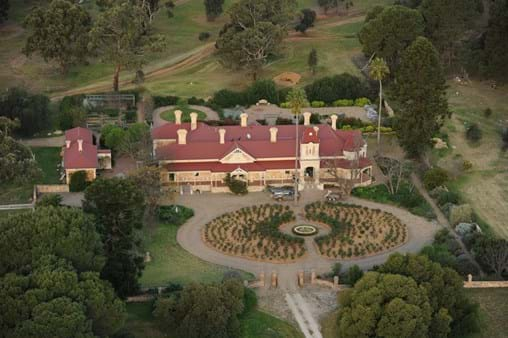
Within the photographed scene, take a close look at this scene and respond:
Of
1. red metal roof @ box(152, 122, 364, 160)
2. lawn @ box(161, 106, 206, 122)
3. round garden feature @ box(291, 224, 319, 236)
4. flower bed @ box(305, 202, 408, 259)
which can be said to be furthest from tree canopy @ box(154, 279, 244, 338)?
lawn @ box(161, 106, 206, 122)

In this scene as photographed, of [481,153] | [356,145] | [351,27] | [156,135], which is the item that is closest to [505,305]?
[356,145]

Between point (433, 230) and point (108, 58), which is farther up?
point (108, 58)

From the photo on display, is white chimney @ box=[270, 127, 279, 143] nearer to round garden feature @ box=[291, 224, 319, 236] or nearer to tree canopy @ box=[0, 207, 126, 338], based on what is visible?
round garden feature @ box=[291, 224, 319, 236]

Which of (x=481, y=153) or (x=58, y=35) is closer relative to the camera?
(x=481, y=153)

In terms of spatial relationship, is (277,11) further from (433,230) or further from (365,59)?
(433,230)

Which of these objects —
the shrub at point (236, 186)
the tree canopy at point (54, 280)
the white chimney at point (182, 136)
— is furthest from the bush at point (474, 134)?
the tree canopy at point (54, 280)

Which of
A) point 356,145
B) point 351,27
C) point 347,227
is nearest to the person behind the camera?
point 347,227

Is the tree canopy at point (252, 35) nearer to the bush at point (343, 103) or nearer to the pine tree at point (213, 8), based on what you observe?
the bush at point (343, 103)
